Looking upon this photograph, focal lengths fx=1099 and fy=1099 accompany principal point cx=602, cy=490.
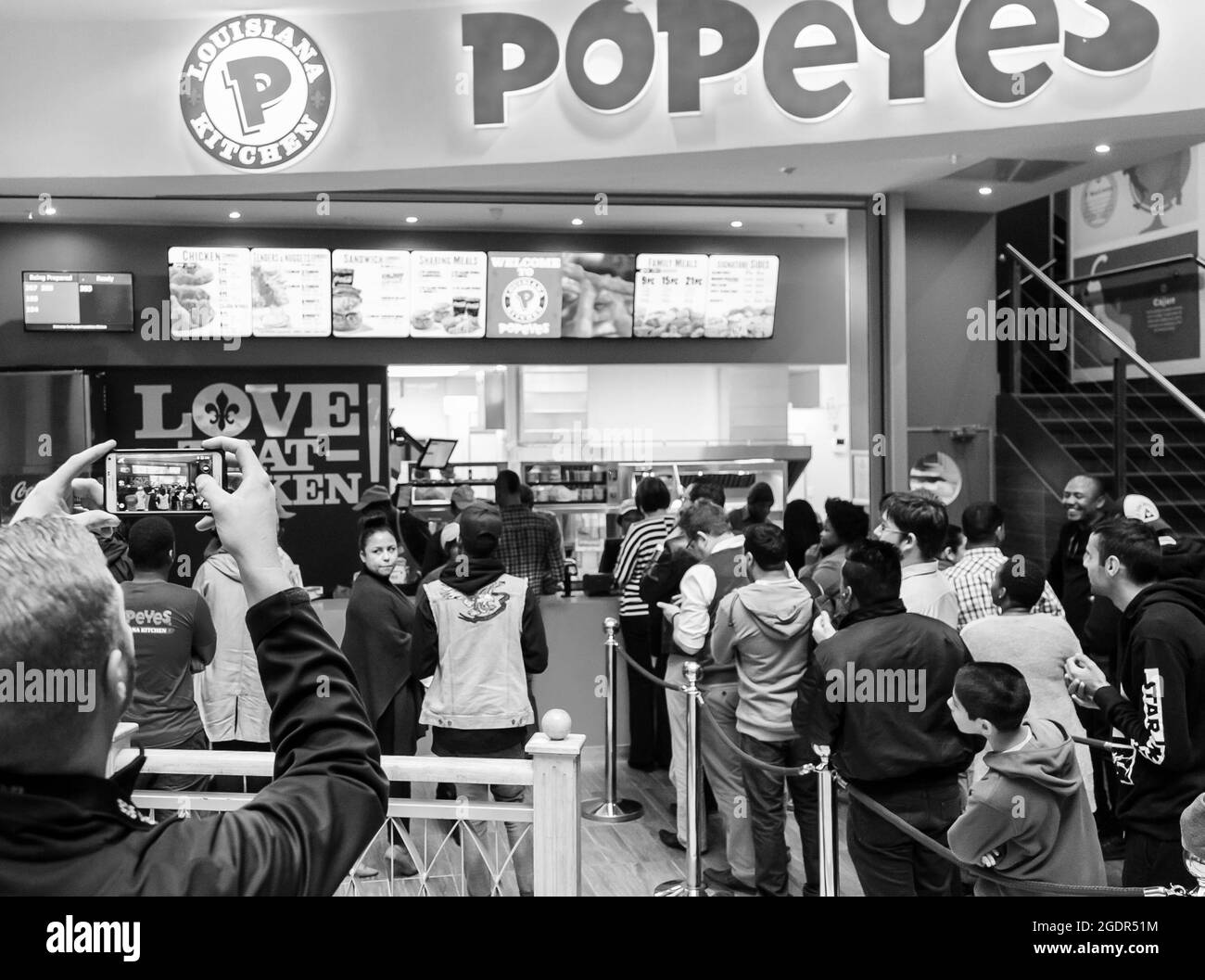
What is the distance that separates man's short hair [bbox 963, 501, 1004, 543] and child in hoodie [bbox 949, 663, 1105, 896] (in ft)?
5.92

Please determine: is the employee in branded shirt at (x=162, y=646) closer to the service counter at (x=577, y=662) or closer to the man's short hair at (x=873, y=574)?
the man's short hair at (x=873, y=574)

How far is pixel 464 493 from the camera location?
23.5ft

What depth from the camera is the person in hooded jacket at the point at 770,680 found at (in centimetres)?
418

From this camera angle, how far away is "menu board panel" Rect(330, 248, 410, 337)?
819 cm

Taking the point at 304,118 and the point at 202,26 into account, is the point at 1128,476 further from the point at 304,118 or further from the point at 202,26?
the point at 202,26

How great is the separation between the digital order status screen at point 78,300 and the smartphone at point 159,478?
537cm

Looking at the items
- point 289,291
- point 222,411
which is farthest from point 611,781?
point 222,411

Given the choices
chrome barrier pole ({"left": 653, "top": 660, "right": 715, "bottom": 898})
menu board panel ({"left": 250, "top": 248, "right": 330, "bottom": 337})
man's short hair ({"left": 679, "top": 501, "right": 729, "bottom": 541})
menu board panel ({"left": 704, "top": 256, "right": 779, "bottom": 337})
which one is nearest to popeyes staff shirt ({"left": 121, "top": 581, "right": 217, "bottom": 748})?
chrome barrier pole ({"left": 653, "top": 660, "right": 715, "bottom": 898})

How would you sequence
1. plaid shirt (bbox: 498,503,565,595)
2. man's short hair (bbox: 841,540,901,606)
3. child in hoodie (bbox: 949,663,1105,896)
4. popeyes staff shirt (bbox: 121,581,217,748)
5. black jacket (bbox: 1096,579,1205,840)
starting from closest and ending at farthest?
child in hoodie (bbox: 949,663,1105,896), black jacket (bbox: 1096,579,1205,840), man's short hair (bbox: 841,540,901,606), popeyes staff shirt (bbox: 121,581,217,748), plaid shirt (bbox: 498,503,565,595)

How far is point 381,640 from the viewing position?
4.45m

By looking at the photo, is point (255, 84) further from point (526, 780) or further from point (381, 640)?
point (526, 780)

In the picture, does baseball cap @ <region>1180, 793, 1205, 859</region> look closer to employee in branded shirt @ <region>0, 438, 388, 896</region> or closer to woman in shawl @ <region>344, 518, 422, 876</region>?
employee in branded shirt @ <region>0, 438, 388, 896</region>

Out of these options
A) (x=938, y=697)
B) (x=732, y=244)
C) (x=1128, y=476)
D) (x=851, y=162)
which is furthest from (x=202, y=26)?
(x=1128, y=476)
